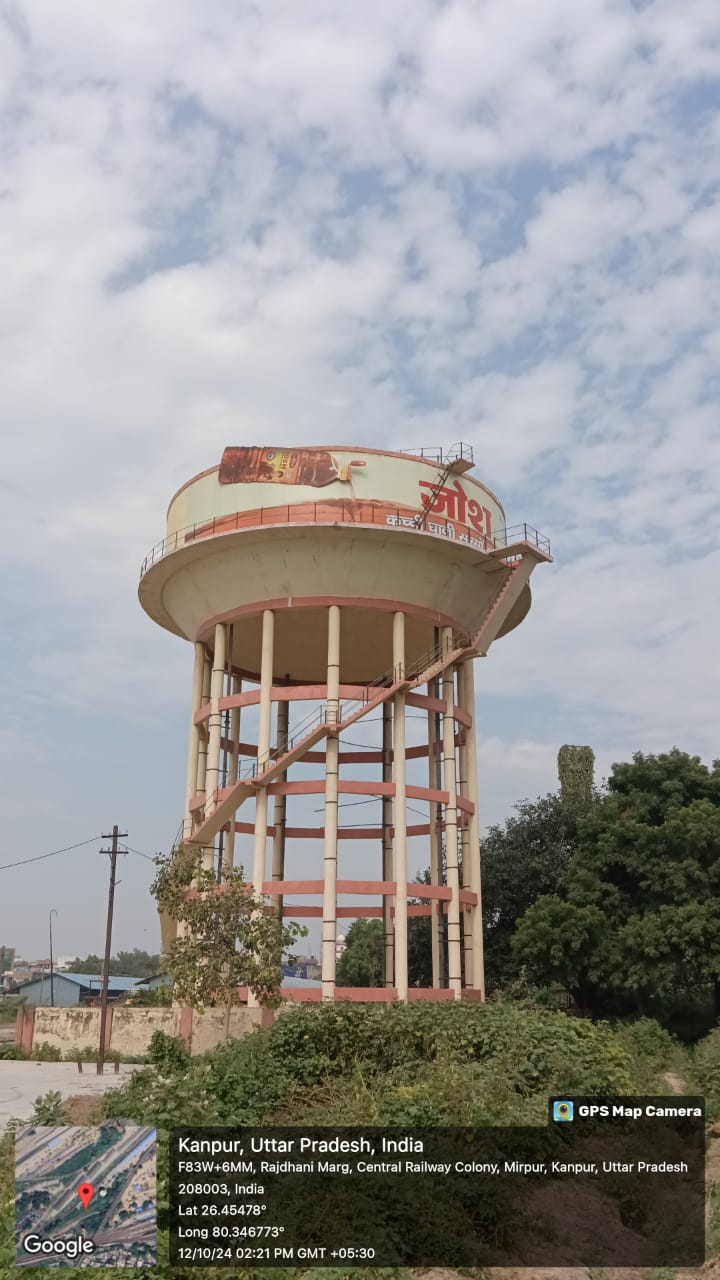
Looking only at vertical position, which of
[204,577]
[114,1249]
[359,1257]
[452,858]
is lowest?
[359,1257]

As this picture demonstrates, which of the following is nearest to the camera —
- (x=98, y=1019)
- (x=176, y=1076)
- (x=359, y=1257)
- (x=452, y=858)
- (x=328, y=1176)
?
(x=359, y=1257)

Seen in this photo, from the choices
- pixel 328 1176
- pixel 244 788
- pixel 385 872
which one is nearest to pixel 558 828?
pixel 385 872

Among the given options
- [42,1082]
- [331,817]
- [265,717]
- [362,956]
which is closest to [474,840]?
[331,817]

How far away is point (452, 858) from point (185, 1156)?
18.5m

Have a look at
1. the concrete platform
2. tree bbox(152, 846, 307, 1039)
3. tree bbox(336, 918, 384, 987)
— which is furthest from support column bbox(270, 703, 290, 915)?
tree bbox(336, 918, 384, 987)

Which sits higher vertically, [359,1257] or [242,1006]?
[242,1006]

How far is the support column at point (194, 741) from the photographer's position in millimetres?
31625

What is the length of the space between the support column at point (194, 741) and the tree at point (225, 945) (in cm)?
805

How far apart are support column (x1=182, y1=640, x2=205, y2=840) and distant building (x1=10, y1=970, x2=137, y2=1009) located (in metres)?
53.6

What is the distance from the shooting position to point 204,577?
98.4 ft

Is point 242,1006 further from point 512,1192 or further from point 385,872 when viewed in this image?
point 512,1192

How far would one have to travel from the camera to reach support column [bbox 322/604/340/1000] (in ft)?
91.0

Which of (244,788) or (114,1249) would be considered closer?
(114,1249)

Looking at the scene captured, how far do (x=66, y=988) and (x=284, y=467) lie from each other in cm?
6821
